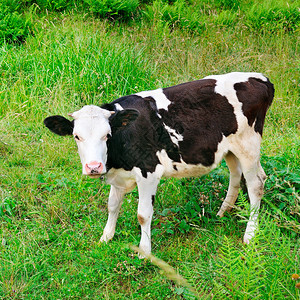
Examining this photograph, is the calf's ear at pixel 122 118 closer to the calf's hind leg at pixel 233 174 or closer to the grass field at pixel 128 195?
the grass field at pixel 128 195

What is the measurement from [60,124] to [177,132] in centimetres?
110

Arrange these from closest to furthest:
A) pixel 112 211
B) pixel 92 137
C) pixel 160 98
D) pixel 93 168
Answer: pixel 93 168 → pixel 92 137 → pixel 160 98 → pixel 112 211

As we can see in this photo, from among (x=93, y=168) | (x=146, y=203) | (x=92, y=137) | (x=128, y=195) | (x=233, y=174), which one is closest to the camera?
(x=93, y=168)

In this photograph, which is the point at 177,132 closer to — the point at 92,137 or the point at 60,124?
the point at 92,137

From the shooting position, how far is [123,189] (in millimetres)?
4238

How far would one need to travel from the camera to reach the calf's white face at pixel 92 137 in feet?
11.4

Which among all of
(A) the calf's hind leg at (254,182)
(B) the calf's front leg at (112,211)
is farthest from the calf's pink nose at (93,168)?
(A) the calf's hind leg at (254,182)

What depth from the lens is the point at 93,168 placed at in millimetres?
3438

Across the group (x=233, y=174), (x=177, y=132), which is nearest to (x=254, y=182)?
(x=233, y=174)

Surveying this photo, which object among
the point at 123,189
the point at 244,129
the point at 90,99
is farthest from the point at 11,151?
the point at 244,129

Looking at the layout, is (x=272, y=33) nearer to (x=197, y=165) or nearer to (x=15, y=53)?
(x=15, y=53)

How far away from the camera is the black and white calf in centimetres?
395

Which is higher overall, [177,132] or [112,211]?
[177,132]

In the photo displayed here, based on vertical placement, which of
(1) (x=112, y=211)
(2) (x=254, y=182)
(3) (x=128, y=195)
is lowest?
(3) (x=128, y=195)
